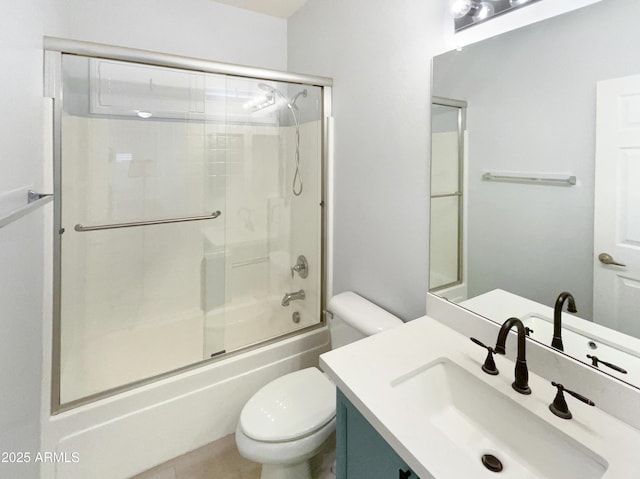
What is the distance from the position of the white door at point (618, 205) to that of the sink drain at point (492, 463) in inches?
18.7

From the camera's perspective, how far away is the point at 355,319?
1488 millimetres

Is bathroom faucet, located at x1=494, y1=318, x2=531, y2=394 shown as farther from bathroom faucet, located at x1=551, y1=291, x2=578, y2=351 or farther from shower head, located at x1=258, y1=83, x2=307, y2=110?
shower head, located at x1=258, y1=83, x2=307, y2=110

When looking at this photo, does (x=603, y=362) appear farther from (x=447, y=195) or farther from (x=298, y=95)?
(x=298, y=95)

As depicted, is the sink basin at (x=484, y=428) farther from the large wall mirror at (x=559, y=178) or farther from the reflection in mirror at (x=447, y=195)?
the reflection in mirror at (x=447, y=195)

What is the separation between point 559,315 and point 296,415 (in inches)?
39.3

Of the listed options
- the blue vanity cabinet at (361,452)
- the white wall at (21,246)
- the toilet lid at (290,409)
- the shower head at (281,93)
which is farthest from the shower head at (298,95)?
the blue vanity cabinet at (361,452)

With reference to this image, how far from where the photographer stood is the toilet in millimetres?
1184

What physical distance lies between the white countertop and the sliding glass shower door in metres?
1.04

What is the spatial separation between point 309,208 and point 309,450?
1381 millimetres

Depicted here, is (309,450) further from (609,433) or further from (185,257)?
(185,257)

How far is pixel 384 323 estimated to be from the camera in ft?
4.66

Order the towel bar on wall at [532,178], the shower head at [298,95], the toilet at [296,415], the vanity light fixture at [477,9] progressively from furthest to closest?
the shower head at [298,95] < the toilet at [296,415] < the vanity light fixture at [477,9] < the towel bar on wall at [532,178]

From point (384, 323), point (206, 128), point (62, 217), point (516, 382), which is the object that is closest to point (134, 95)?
point (206, 128)

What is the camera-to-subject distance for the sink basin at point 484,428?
694mm
